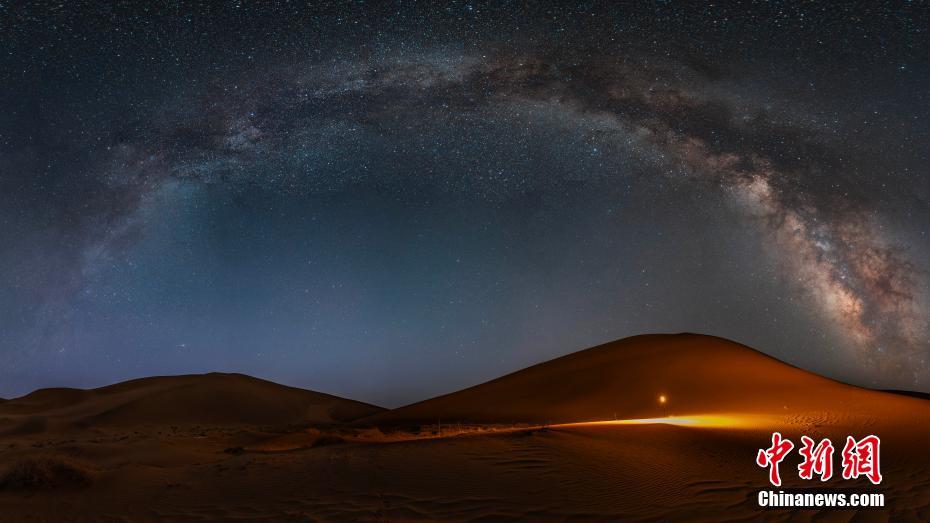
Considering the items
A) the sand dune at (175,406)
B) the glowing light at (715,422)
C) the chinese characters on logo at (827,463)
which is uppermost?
the glowing light at (715,422)

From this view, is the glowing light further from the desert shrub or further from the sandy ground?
the desert shrub

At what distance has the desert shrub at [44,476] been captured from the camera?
36.3 feet

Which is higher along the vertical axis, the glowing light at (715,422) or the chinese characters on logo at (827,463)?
the glowing light at (715,422)

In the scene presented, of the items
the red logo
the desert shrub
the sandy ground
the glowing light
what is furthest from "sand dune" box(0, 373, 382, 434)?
the red logo

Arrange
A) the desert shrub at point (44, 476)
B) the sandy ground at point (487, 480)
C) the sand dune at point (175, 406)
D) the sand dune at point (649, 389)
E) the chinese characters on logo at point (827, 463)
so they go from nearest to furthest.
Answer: the sandy ground at point (487, 480) → the desert shrub at point (44, 476) → the chinese characters on logo at point (827, 463) → the sand dune at point (649, 389) → the sand dune at point (175, 406)

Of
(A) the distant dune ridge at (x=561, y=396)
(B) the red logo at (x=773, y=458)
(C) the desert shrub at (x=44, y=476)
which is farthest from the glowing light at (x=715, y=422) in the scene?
(C) the desert shrub at (x=44, y=476)

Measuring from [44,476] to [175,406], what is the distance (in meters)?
34.3

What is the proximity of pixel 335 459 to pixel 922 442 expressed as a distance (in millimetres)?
15696

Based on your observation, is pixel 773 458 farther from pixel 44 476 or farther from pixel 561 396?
pixel 561 396

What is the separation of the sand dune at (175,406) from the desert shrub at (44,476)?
2756 cm

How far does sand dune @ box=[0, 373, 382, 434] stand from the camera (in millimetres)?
37531

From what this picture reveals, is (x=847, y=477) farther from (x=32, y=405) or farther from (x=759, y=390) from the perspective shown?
(x=32, y=405)

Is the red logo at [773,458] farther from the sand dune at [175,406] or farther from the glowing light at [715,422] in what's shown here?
the sand dune at [175,406]

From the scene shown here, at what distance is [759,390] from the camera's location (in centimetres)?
2720
